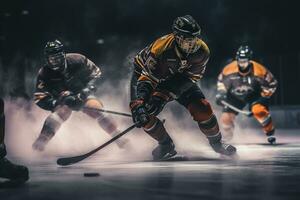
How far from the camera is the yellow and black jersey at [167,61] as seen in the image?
7.73 meters

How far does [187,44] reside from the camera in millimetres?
7652

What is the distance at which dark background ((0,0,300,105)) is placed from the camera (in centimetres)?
1877

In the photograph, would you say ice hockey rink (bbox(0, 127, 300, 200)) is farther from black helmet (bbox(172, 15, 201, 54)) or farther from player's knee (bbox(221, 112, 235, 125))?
player's knee (bbox(221, 112, 235, 125))

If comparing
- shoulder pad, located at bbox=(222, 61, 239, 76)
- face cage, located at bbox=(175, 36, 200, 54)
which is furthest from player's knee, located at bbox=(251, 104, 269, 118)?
face cage, located at bbox=(175, 36, 200, 54)

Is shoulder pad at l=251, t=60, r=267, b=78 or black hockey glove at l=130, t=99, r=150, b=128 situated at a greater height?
shoulder pad at l=251, t=60, r=267, b=78

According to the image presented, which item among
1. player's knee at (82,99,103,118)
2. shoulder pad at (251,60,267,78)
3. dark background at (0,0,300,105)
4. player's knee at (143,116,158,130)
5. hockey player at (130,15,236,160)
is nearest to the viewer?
hockey player at (130,15,236,160)

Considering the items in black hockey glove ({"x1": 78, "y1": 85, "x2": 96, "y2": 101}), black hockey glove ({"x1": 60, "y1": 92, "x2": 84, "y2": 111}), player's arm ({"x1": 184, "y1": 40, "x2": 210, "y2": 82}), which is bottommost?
black hockey glove ({"x1": 60, "y1": 92, "x2": 84, "y2": 111})

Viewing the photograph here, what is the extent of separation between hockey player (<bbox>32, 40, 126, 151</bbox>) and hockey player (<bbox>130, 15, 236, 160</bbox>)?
1550 millimetres

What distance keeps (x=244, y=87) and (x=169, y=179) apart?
625cm

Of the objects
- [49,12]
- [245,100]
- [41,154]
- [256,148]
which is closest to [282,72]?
[245,100]

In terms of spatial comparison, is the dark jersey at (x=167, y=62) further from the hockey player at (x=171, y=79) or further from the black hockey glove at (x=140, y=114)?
the black hockey glove at (x=140, y=114)

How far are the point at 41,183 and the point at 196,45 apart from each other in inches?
102

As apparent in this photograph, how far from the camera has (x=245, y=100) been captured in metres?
12.3

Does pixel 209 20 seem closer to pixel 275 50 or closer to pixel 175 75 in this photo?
pixel 275 50
